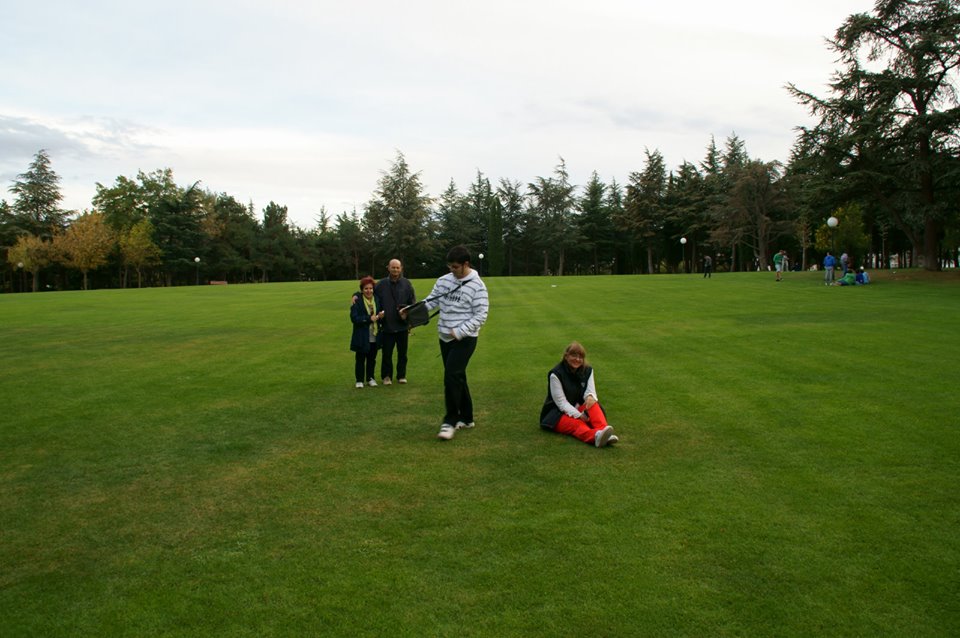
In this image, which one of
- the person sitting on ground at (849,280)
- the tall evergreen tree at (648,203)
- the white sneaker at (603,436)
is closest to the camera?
the white sneaker at (603,436)

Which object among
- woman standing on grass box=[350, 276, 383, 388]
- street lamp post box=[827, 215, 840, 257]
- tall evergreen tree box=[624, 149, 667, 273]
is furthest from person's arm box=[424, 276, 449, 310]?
tall evergreen tree box=[624, 149, 667, 273]

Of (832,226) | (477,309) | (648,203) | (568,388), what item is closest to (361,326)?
(477,309)

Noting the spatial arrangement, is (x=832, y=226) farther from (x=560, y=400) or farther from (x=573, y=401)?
(x=560, y=400)

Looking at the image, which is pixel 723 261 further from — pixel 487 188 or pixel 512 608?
pixel 512 608

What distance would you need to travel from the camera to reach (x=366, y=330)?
1001cm

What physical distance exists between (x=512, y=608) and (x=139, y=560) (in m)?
2.52

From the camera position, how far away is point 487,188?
3506 inches

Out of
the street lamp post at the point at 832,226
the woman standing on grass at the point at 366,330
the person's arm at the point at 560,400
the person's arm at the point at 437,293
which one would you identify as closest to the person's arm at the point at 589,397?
the person's arm at the point at 560,400

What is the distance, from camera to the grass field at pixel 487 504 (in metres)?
3.64

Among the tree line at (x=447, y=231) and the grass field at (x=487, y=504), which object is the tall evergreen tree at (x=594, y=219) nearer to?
the tree line at (x=447, y=231)

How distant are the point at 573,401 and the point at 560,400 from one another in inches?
9.4

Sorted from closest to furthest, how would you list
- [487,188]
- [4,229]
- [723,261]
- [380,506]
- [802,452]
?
1. [380,506]
2. [802,452]
3. [4,229]
4. [723,261]
5. [487,188]

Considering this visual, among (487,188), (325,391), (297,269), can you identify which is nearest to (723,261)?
(487,188)

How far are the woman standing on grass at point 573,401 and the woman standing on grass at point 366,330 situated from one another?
3619 millimetres
